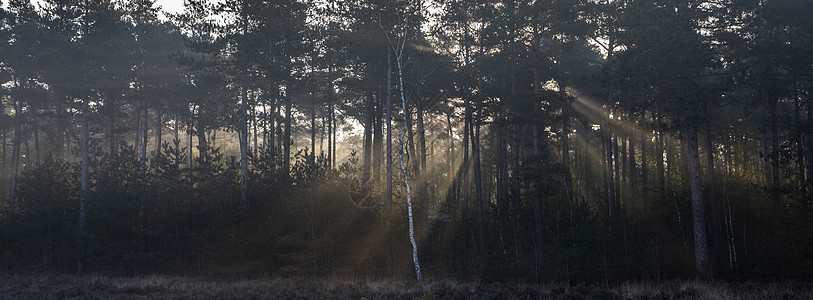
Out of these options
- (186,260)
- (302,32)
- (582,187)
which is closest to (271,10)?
(302,32)

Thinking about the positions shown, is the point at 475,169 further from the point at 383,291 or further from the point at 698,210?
the point at 383,291

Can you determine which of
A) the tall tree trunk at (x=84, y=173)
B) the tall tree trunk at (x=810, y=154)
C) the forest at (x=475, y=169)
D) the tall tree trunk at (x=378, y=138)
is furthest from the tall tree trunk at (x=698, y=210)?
the tall tree trunk at (x=84, y=173)

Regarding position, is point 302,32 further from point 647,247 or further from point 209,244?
point 647,247

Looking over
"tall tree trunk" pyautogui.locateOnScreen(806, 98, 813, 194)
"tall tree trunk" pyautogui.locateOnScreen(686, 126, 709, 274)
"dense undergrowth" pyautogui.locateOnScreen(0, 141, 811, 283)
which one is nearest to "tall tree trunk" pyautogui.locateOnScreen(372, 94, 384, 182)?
"dense undergrowth" pyautogui.locateOnScreen(0, 141, 811, 283)

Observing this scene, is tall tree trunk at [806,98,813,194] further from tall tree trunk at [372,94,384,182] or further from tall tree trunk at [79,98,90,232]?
tall tree trunk at [79,98,90,232]

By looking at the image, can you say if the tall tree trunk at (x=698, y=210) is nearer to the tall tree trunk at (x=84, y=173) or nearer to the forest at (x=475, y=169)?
the forest at (x=475, y=169)

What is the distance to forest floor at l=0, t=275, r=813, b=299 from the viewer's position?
14430 millimetres

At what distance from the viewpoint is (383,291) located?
1623 centimetres

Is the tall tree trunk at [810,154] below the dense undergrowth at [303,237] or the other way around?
the other way around

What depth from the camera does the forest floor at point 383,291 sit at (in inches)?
568

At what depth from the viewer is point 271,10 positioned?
2712cm

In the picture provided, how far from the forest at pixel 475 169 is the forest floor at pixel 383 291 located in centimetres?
365

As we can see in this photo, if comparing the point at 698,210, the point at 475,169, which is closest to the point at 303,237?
the point at 475,169

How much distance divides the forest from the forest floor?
3654 millimetres
